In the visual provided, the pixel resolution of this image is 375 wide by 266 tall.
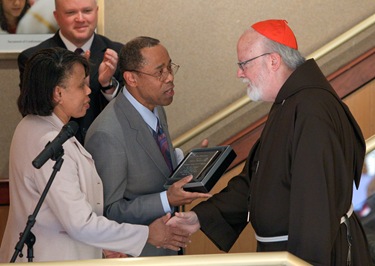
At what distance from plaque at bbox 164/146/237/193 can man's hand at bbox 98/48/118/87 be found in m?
0.86

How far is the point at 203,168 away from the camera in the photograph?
176 inches

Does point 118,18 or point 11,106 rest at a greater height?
point 118,18

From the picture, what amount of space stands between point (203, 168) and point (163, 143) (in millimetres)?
359

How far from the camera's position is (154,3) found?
23.0ft

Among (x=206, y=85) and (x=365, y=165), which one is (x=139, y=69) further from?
(x=206, y=85)

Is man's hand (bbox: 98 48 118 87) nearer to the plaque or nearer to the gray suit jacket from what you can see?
the gray suit jacket

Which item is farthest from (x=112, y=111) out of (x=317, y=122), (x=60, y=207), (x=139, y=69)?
(x=317, y=122)

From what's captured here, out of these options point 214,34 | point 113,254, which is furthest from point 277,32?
point 214,34

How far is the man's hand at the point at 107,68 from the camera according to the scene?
5219 millimetres

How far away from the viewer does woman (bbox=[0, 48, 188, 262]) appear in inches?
157

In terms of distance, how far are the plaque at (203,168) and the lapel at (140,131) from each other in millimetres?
98

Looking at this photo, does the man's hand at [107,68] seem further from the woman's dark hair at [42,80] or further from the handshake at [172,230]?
the handshake at [172,230]

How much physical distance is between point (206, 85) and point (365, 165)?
2.70 m

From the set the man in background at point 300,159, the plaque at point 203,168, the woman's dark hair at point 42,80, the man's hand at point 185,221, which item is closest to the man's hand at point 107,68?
the plaque at point 203,168
